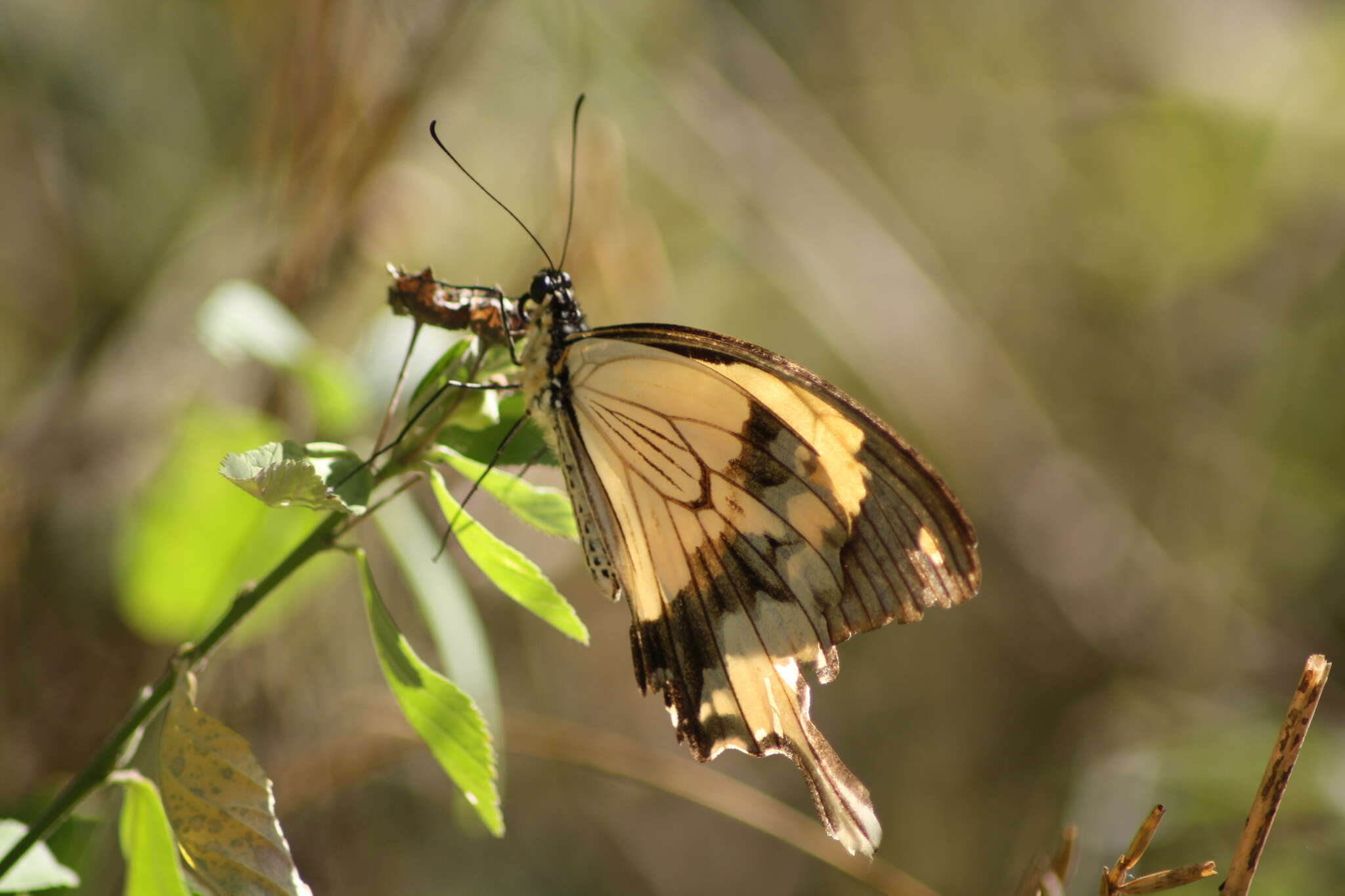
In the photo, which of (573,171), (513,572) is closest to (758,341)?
(573,171)

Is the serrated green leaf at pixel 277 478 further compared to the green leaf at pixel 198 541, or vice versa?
the green leaf at pixel 198 541

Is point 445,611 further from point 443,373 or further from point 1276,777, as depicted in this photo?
point 1276,777

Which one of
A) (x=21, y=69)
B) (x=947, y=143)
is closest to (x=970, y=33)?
(x=947, y=143)

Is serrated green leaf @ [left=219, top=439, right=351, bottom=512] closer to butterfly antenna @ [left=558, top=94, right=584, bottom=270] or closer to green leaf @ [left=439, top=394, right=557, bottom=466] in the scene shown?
green leaf @ [left=439, top=394, right=557, bottom=466]

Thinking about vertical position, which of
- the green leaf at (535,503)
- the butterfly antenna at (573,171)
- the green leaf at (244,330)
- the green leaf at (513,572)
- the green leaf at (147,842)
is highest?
the butterfly antenna at (573,171)

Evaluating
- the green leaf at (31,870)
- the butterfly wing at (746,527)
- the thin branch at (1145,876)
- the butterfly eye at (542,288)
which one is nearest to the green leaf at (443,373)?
the butterfly wing at (746,527)

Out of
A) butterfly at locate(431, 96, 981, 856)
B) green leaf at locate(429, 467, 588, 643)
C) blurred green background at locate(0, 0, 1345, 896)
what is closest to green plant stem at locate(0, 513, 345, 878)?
green leaf at locate(429, 467, 588, 643)

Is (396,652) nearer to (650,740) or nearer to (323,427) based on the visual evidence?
(323,427)

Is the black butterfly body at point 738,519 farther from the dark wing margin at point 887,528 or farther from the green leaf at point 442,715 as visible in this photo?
the green leaf at point 442,715
